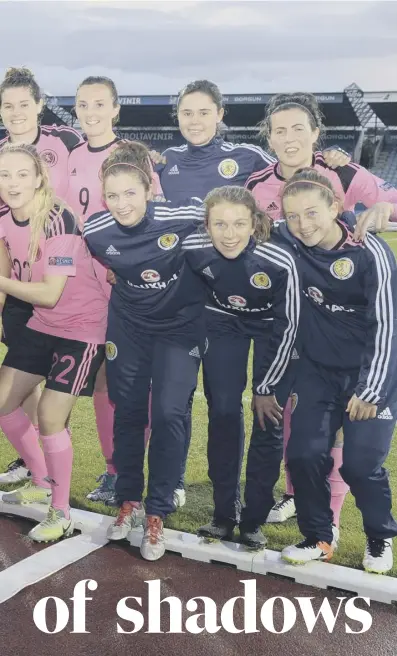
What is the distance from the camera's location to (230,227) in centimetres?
304

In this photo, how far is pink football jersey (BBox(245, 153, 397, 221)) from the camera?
3.45 meters

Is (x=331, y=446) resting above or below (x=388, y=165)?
below

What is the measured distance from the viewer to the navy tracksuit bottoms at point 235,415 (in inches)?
130

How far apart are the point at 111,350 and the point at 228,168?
1172 mm

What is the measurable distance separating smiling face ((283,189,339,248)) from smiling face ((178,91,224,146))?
1.08 metres

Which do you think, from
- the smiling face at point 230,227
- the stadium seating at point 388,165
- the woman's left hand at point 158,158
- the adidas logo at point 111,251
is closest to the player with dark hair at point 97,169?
the woman's left hand at point 158,158

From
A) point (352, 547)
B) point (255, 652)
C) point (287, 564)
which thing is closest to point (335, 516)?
point (352, 547)

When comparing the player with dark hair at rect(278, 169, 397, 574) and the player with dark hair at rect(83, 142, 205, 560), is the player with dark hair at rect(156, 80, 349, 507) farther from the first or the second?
the player with dark hair at rect(278, 169, 397, 574)

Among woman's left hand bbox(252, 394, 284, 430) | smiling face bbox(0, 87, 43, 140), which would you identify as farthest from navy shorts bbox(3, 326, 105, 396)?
smiling face bbox(0, 87, 43, 140)

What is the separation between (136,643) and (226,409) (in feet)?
3.46

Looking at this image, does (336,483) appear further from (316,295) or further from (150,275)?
(150,275)

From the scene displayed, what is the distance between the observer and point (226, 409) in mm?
3320

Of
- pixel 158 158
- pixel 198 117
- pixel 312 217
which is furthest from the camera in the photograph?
pixel 158 158

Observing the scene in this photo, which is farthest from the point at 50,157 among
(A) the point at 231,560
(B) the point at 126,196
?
(A) the point at 231,560
